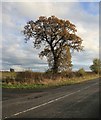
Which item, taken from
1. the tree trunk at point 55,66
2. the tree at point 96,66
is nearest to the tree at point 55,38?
the tree trunk at point 55,66

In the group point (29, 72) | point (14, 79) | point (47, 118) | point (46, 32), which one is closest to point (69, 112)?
point (47, 118)

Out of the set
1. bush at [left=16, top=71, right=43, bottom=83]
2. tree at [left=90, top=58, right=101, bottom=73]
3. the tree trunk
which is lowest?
bush at [left=16, top=71, right=43, bottom=83]

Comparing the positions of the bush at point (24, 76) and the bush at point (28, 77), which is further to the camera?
the bush at point (28, 77)

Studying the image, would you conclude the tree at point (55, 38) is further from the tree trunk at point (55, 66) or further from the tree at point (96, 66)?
the tree at point (96, 66)

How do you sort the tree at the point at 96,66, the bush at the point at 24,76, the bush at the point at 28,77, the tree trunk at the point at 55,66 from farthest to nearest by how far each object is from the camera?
1. the tree at the point at 96,66
2. the tree trunk at the point at 55,66
3. the bush at the point at 28,77
4. the bush at the point at 24,76

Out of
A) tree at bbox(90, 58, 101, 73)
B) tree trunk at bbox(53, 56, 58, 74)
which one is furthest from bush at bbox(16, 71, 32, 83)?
→ tree at bbox(90, 58, 101, 73)

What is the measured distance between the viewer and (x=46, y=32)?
172 feet

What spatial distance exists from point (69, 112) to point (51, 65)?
41.2 meters

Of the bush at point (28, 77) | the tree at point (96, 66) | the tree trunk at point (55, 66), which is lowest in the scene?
the bush at point (28, 77)

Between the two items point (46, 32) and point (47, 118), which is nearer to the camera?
point (47, 118)

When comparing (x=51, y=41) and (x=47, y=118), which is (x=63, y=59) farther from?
(x=47, y=118)

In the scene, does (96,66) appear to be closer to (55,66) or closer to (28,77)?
(55,66)

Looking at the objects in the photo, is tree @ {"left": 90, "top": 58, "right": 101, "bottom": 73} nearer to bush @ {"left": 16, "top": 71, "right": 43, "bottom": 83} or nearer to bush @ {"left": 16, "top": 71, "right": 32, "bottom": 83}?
bush @ {"left": 16, "top": 71, "right": 43, "bottom": 83}

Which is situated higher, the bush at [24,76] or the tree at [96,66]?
the tree at [96,66]
